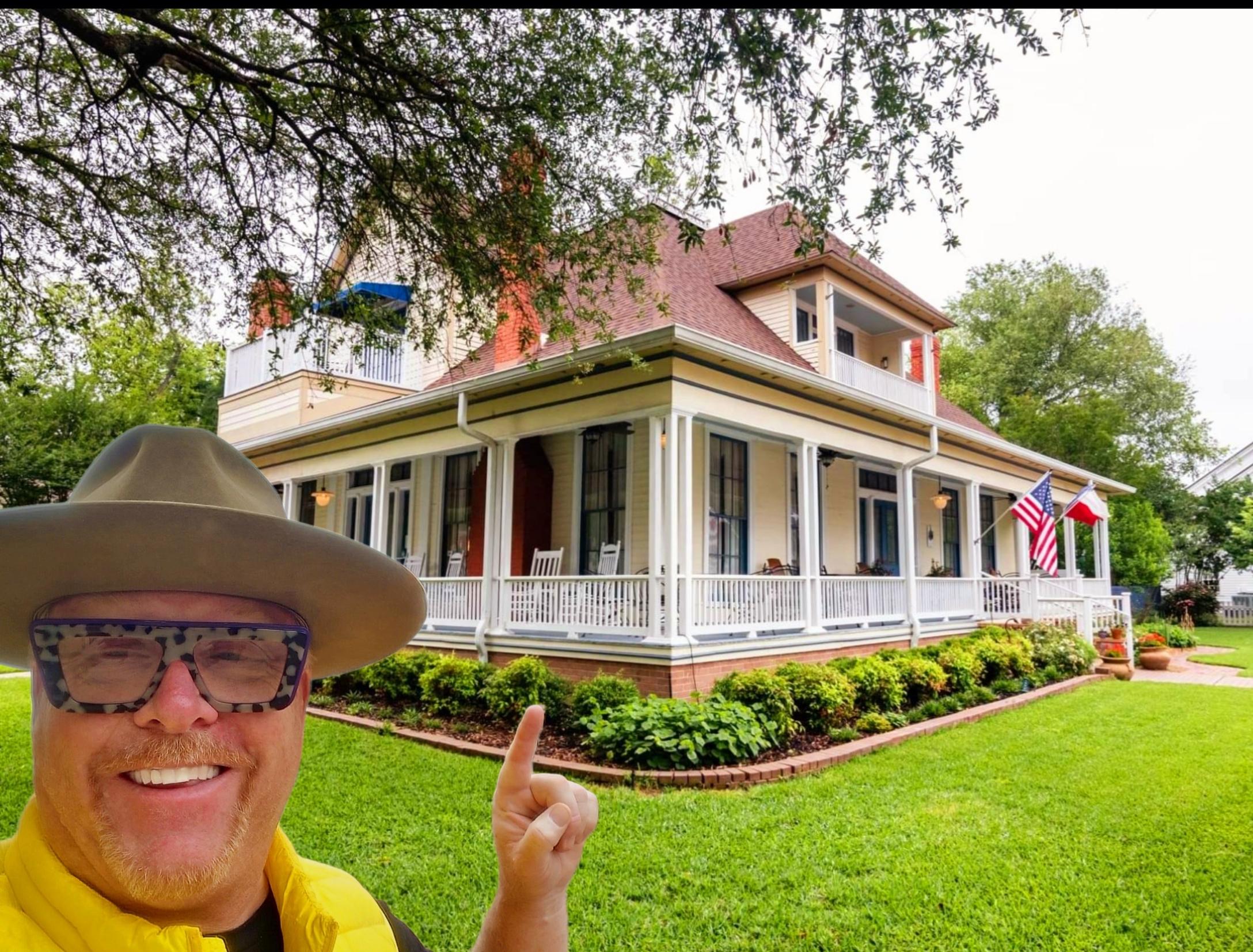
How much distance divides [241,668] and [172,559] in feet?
0.68

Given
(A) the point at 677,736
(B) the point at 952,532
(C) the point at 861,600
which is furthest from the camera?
(B) the point at 952,532

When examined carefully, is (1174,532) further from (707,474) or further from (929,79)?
(929,79)

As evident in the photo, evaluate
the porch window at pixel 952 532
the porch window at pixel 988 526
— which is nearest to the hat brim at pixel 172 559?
the porch window at pixel 952 532

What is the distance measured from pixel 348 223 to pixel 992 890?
6.36 metres

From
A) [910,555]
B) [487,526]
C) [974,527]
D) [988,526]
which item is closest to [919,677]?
[910,555]

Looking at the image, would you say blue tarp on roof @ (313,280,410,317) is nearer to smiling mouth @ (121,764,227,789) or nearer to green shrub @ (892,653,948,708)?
smiling mouth @ (121,764,227,789)

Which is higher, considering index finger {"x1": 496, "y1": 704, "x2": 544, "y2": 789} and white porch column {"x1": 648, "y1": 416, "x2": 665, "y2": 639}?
white porch column {"x1": 648, "y1": 416, "x2": 665, "y2": 639}

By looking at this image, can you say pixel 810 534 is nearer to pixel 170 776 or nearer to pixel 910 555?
pixel 910 555

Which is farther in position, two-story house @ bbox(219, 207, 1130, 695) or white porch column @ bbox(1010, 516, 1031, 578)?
white porch column @ bbox(1010, 516, 1031, 578)

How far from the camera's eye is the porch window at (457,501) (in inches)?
543

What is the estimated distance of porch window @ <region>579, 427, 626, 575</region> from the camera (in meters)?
11.9

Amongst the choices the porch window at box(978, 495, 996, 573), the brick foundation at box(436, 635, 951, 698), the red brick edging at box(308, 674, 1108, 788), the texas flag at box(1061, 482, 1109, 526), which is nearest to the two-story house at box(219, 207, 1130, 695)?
the brick foundation at box(436, 635, 951, 698)

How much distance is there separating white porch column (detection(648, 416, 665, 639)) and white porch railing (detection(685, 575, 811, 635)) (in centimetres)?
36

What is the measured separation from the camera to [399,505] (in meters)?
15.5
